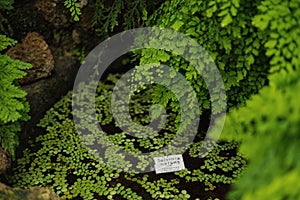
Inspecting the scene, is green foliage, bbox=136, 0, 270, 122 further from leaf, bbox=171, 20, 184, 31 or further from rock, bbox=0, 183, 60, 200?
rock, bbox=0, 183, 60, 200

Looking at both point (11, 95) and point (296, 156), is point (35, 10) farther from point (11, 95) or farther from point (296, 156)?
point (296, 156)

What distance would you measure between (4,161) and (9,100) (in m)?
0.49

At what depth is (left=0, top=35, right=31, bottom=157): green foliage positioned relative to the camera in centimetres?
267

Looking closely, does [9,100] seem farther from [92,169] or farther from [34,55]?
[34,55]

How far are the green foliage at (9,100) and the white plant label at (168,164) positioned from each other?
3.36 feet

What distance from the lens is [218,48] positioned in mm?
2928

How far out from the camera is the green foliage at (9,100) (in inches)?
105

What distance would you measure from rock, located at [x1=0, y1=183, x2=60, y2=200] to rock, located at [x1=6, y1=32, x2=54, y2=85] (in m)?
1.26

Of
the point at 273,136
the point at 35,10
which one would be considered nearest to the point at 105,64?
the point at 35,10

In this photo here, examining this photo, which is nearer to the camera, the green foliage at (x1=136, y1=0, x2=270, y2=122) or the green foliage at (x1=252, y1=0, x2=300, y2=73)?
the green foliage at (x1=252, y1=0, x2=300, y2=73)

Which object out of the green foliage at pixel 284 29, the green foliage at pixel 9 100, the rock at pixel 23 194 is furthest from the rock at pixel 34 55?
the green foliage at pixel 284 29

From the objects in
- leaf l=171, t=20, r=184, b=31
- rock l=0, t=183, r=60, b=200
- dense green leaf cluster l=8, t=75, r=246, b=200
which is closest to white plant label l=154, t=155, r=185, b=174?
dense green leaf cluster l=8, t=75, r=246, b=200

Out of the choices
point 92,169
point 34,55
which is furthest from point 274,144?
point 34,55

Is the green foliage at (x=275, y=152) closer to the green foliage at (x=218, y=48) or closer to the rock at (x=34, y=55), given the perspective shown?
the green foliage at (x=218, y=48)
